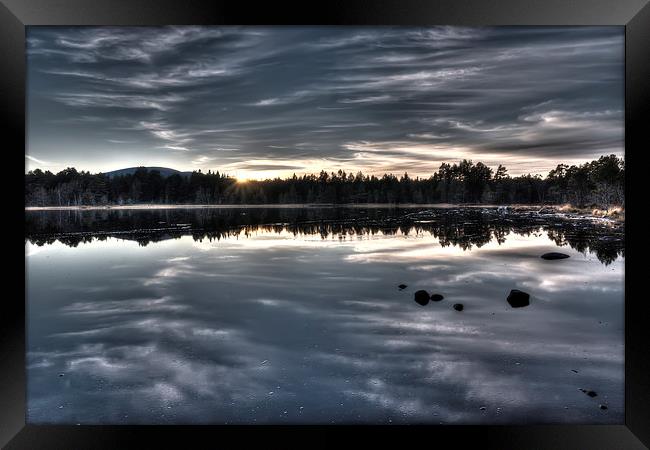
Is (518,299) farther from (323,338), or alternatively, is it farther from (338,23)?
(338,23)

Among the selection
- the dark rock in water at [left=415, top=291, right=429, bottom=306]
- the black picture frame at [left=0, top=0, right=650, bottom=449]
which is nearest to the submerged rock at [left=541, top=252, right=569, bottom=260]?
the dark rock in water at [left=415, top=291, right=429, bottom=306]

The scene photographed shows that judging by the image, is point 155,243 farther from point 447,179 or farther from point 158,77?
point 447,179

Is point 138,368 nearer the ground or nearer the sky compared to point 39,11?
nearer the ground

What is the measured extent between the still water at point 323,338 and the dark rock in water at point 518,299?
0.52ft

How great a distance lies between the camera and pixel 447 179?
5131 cm

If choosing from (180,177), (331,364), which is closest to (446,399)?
(331,364)

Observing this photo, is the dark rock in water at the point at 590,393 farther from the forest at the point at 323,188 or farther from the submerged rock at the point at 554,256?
the forest at the point at 323,188

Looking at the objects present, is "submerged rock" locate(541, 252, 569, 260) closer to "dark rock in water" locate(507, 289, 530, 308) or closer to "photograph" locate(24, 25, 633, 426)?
"photograph" locate(24, 25, 633, 426)

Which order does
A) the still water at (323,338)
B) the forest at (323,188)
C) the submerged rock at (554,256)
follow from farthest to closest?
the forest at (323,188)
the submerged rock at (554,256)
the still water at (323,338)

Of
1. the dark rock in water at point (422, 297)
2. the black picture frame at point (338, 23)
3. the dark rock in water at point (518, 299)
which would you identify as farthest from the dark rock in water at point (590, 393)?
the dark rock in water at point (422, 297)

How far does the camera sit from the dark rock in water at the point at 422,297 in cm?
972

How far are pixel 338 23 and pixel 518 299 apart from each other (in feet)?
25.2

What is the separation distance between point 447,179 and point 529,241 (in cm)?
3347

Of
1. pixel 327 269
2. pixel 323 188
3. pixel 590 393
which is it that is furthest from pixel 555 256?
pixel 323 188
